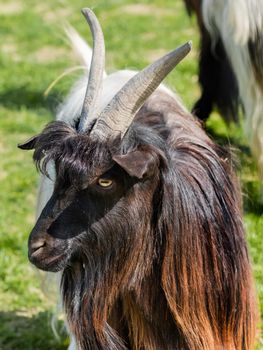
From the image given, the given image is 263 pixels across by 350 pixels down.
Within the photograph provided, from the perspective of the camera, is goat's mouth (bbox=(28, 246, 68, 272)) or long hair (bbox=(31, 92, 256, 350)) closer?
goat's mouth (bbox=(28, 246, 68, 272))

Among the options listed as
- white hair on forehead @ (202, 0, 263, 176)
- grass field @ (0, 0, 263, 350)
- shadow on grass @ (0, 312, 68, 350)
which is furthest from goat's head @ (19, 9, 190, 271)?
white hair on forehead @ (202, 0, 263, 176)

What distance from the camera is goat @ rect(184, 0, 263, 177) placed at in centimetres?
590

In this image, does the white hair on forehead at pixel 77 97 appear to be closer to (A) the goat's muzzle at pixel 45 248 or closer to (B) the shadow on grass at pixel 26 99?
(A) the goat's muzzle at pixel 45 248

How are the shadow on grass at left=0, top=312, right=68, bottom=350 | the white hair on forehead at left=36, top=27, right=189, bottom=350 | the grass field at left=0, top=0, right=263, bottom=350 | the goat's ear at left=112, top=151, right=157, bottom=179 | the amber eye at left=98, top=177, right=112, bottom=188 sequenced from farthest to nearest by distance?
the grass field at left=0, top=0, right=263, bottom=350 < the shadow on grass at left=0, top=312, right=68, bottom=350 < the white hair on forehead at left=36, top=27, right=189, bottom=350 < the amber eye at left=98, top=177, right=112, bottom=188 < the goat's ear at left=112, top=151, right=157, bottom=179

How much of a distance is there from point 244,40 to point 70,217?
8.92ft

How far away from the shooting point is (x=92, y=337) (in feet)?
12.8

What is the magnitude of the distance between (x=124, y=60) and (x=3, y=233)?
12.6 feet

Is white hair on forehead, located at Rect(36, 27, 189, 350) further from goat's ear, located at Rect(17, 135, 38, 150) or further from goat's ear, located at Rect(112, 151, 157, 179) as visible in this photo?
goat's ear, located at Rect(112, 151, 157, 179)

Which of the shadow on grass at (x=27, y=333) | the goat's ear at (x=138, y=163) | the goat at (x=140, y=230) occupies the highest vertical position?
the goat's ear at (x=138, y=163)

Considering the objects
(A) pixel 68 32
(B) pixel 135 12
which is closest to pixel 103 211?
(A) pixel 68 32

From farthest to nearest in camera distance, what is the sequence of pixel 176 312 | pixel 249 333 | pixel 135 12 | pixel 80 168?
pixel 135 12 → pixel 249 333 → pixel 176 312 → pixel 80 168

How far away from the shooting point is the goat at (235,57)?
232 inches

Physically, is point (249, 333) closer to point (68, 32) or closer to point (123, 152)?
point (123, 152)

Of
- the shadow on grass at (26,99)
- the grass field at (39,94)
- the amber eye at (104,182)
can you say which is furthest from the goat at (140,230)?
the shadow on grass at (26,99)
